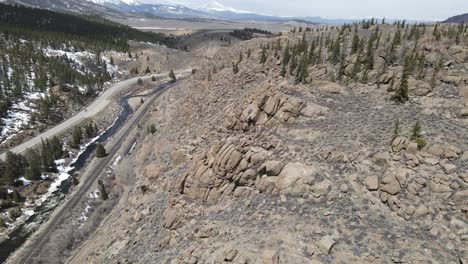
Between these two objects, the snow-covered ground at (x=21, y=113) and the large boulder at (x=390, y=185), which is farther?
the snow-covered ground at (x=21, y=113)

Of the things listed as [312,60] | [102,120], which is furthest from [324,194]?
[102,120]

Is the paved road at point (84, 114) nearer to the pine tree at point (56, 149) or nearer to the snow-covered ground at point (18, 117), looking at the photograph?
the pine tree at point (56, 149)

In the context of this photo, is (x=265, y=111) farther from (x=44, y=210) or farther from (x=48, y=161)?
(x=48, y=161)

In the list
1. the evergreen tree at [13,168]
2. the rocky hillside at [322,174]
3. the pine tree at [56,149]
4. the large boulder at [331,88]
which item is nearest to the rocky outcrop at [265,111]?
the rocky hillside at [322,174]

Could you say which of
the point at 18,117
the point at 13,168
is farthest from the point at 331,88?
the point at 18,117

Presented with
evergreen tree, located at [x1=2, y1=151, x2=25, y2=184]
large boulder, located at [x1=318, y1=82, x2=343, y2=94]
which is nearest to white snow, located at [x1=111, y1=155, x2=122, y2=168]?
evergreen tree, located at [x1=2, y1=151, x2=25, y2=184]

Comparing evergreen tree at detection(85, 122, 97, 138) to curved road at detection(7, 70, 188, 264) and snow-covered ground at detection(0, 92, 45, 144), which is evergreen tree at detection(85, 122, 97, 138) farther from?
snow-covered ground at detection(0, 92, 45, 144)
